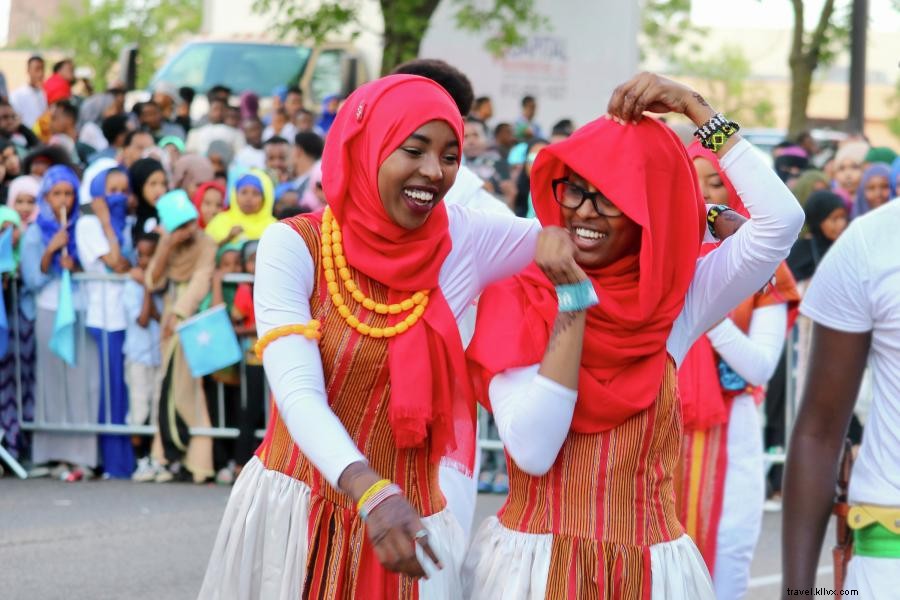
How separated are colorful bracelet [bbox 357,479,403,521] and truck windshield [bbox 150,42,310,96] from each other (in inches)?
580

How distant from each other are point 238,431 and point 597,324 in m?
6.35

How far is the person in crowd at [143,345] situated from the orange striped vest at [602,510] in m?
6.42

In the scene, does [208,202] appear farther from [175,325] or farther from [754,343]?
[754,343]

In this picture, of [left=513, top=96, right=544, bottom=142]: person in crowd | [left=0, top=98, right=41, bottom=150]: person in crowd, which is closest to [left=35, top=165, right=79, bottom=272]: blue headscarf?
[left=0, top=98, right=41, bottom=150]: person in crowd

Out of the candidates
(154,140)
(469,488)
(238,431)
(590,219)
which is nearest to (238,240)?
(238,431)

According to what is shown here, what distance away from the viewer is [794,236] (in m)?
3.59

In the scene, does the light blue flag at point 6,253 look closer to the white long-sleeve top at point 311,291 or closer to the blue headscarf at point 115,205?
the blue headscarf at point 115,205

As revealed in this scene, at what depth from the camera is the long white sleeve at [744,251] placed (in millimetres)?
3551

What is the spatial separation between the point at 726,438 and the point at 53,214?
544 centimetres

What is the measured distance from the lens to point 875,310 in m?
3.37

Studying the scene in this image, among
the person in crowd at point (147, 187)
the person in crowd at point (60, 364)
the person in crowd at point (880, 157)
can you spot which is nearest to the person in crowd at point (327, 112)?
the person in crowd at point (147, 187)

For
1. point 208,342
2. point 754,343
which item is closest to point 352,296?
point 754,343

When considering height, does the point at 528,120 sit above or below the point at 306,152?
below

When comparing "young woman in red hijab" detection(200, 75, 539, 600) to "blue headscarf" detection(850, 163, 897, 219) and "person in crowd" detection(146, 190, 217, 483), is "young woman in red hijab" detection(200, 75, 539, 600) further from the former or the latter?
"blue headscarf" detection(850, 163, 897, 219)
